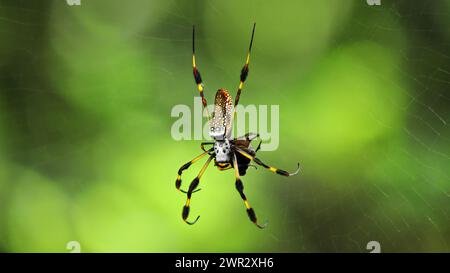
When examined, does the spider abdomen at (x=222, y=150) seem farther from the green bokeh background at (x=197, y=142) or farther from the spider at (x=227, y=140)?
the green bokeh background at (x=197, y=142)

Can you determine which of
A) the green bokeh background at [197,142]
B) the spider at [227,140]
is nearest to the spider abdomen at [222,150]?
the spider at [227,140]

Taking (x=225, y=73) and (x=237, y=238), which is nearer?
(x=237, y=238)

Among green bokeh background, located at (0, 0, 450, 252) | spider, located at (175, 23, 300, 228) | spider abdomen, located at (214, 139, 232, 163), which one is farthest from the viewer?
green bokeh background, located at (0, 0, 450, 252)

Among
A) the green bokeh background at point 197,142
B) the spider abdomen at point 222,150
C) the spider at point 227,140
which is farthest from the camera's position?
the green bokeh background at point 197,142

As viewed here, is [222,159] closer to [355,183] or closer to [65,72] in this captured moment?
[355,183]

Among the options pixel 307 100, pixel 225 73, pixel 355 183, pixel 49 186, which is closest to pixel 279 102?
pixel 307 100

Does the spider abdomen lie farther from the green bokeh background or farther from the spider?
the green bokeh background

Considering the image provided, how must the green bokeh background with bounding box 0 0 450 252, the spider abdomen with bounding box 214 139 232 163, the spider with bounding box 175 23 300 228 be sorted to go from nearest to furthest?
the spider with bounding box 175 23 300 228 < the spider abdomen with bounding box 214 139 232 163 < the green bokeh background with bounding box 0 0 450 252

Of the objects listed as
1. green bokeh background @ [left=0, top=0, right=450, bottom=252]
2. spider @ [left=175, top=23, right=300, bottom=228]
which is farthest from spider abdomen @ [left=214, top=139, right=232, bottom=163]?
green bokeh background @ [left=0, top=0, right=450, bottom=252]
